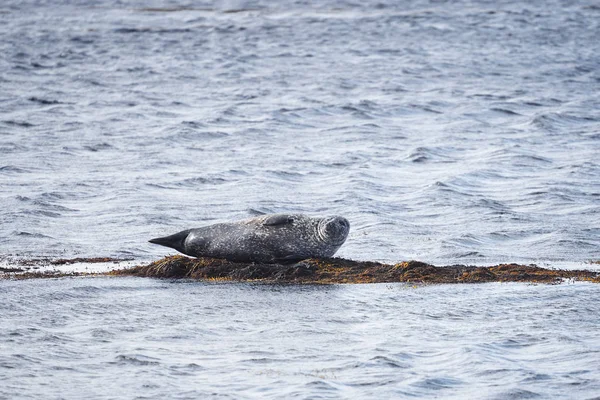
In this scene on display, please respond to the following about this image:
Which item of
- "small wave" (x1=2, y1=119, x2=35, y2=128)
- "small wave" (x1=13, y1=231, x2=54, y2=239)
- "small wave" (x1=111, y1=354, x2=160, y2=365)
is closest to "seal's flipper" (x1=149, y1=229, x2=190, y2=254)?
"small wave" (x1=13, y1=231, x2=54, y2=239)

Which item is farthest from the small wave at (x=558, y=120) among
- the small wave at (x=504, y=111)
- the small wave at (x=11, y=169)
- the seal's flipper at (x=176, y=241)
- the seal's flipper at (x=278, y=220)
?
the seal's flipper at (x=176, y=241)

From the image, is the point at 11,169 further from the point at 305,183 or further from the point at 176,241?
the point at 176,241

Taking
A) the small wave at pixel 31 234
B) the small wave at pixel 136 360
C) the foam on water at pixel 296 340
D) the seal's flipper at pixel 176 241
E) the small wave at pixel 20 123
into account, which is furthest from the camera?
the small wave at pixel 20 123

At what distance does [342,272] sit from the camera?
32.9 ft

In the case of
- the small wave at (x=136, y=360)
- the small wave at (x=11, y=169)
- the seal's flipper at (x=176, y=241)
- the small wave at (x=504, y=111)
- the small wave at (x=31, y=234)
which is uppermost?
the small wave at (x=504, y=111)

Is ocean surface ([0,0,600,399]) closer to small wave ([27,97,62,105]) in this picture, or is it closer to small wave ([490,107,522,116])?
small wave ([27,97,62,105])

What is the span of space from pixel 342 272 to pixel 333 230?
1.48 feet

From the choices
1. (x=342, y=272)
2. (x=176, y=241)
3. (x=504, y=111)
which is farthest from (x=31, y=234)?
(x=504, y=111)

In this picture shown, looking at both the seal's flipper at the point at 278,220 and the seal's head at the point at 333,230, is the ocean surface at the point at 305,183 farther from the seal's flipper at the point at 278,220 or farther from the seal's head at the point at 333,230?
the seal's flipper at the point at 278,220

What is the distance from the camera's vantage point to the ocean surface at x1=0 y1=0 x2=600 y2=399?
7.12m

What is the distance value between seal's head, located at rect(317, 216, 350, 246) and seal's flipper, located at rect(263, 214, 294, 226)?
1.08 ft

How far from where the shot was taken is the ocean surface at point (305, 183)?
712cm

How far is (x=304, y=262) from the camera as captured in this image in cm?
1015

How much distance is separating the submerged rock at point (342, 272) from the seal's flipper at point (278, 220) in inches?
19.4
